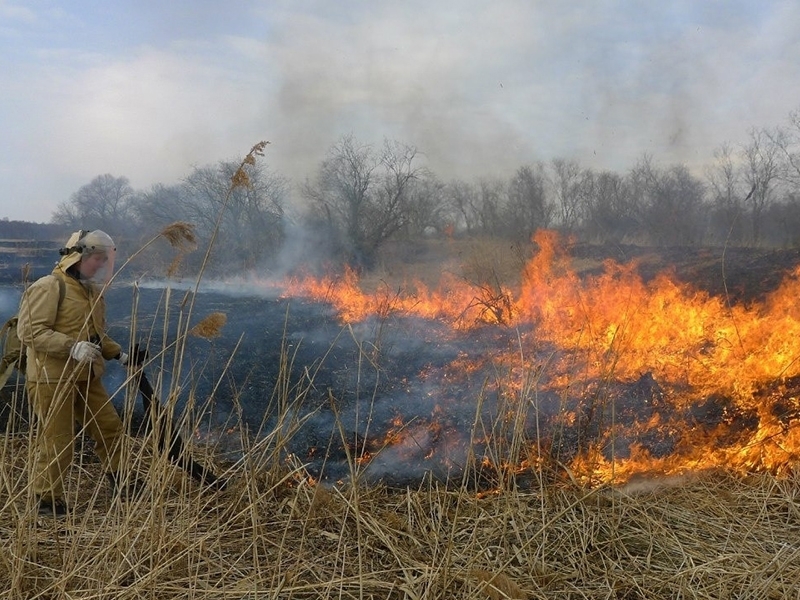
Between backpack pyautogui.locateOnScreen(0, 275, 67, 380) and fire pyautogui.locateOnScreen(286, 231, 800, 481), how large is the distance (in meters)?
2.45

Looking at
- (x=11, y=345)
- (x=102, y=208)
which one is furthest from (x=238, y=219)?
(x=11, y=345)

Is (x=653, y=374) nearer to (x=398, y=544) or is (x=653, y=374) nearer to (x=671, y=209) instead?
(x=398, y=544)

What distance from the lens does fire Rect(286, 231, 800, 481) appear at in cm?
408

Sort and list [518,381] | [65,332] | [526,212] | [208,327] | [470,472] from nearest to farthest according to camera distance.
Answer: [208,327], [65,332], [470,472], [518,381], [526,212]

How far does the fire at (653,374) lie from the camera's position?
4.08 m

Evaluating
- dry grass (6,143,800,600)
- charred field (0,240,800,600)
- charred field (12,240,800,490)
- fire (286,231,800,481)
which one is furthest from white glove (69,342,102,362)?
fire (286,231,800,481)

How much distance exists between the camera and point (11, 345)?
142 inches

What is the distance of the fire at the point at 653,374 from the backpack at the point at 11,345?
8.04 feet

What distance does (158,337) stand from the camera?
9250mm

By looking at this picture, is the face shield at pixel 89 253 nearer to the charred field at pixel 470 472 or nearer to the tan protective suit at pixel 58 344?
the tan protective suit at pixel 58 344

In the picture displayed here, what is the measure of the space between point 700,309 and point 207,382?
21.0 feet

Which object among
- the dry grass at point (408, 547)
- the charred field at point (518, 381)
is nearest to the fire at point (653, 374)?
the charred field at point (518, 381)

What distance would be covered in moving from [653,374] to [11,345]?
5753mm

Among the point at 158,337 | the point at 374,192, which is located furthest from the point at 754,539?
the point at 374,192
